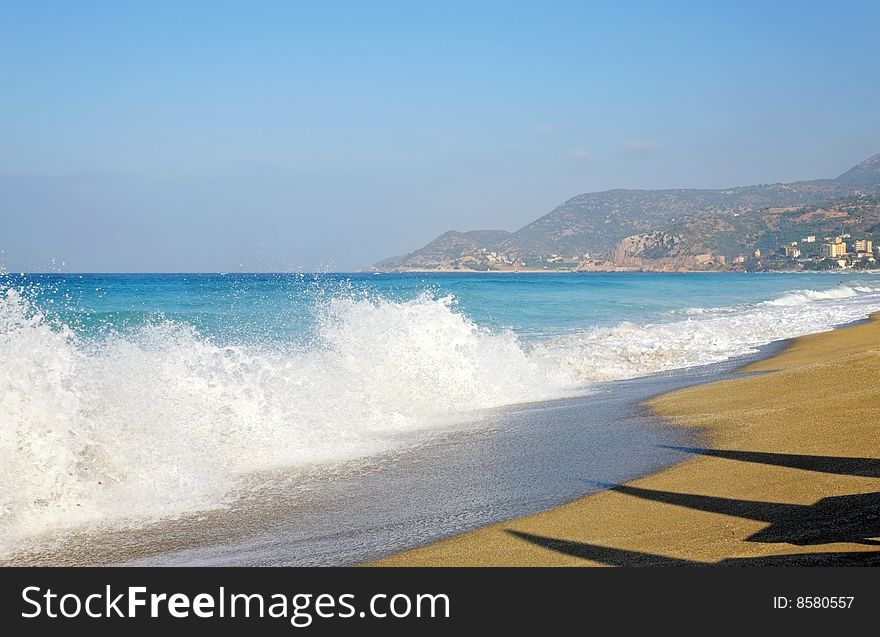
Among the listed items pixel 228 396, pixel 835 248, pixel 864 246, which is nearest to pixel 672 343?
pixel 228 396

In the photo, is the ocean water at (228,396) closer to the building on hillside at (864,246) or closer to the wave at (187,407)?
the wave at (187,407)

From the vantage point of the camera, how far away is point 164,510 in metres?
6.84

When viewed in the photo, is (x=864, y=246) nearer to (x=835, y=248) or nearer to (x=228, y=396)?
(x=835, y=248)

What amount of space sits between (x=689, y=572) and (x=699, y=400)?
269 inches

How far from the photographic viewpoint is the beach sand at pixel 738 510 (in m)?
4.84

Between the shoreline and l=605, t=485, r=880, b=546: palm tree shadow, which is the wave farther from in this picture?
l=605, t=485, r=880, b=546: palm tree shadow

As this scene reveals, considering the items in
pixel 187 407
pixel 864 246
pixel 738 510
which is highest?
pixel 864 246

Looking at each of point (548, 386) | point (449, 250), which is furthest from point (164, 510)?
point (449, 250)

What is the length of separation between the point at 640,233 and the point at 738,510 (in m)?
153

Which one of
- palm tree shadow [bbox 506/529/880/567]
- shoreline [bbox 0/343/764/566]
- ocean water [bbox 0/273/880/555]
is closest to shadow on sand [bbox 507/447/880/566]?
palm tree shadow [bbox 506/529/880/567]

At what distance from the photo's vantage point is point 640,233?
15425 centimetres

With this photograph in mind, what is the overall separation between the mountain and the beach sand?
11715 cm

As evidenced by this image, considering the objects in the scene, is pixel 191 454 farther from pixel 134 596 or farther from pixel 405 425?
pixel 134 596

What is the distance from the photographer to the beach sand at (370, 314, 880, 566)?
15.9 ft
